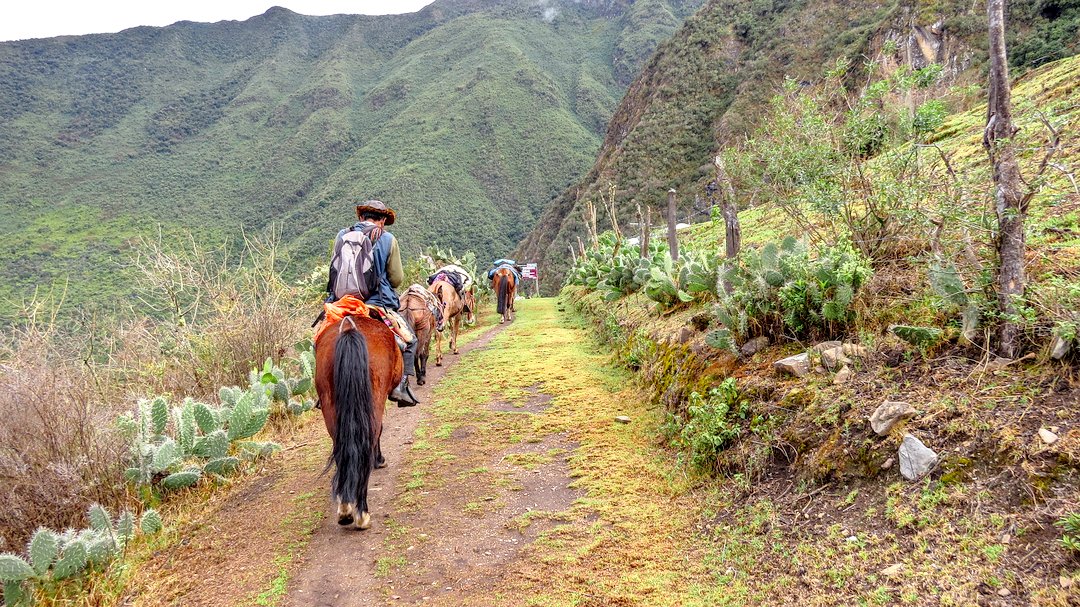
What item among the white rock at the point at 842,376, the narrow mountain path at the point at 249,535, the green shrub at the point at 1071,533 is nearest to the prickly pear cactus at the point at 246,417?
the narrow mountain path at the point at 249,535

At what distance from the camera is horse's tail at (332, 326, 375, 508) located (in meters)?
3.91

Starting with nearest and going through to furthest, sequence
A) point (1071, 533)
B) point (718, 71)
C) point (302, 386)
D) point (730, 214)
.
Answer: point (1071, 533) → point (730, 214) → point (302, 386) → point (718, 71)

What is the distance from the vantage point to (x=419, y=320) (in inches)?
307

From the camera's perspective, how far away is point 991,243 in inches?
129

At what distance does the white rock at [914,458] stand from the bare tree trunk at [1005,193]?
0.79 meters

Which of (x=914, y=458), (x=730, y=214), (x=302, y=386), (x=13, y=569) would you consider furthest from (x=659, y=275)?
(x=13, y=569)

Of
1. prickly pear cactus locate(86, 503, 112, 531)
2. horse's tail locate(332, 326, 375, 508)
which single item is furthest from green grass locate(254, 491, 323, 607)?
prickly pear cactus locate(86, 503, 112, 531)

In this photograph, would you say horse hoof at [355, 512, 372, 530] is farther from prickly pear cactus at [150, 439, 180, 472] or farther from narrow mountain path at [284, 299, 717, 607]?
prickly pear cactus at [150, 439, 180, 472]

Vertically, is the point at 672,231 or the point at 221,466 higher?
the point at 672,231

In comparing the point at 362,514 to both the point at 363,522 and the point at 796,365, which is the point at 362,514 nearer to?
the point at 363,522

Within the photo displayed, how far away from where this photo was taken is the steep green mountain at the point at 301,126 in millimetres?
65188

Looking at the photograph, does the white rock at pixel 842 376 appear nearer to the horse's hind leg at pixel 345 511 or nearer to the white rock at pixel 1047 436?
the white rock at pixel 1047 436

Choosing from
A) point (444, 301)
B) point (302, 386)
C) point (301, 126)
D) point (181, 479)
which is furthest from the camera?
point (301, 126)

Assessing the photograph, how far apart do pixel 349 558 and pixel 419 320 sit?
172 inches
